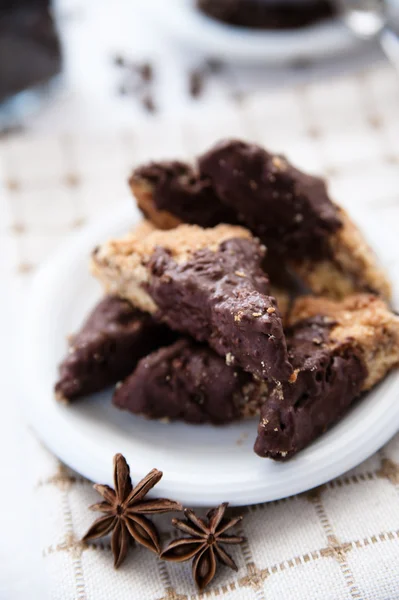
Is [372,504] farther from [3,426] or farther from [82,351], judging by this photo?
[3,426]

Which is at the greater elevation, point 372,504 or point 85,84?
point 372,504

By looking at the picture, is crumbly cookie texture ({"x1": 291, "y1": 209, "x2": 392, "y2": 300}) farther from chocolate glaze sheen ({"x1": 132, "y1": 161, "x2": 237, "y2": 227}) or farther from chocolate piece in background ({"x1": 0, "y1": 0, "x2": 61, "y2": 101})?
chocolate piece in background ({"x1": 0, "y1": 0, "x2": 61, "y2": 101})

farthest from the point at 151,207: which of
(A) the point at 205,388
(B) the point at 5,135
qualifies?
(B) the point at 5,135

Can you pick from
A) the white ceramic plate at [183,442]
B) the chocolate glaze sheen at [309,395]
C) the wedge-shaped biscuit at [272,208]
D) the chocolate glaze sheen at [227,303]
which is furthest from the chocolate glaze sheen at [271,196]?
the white ceramic plate at [183,442]

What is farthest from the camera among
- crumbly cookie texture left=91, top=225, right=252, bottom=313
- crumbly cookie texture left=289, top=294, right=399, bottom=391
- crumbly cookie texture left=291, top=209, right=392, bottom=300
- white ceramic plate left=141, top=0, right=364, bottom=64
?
white ceramic plate left=141, top=0, right=364, bottom=64

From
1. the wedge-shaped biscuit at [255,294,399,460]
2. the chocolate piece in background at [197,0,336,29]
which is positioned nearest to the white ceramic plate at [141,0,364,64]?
the chocolate piece in background at [197,0,336,29]

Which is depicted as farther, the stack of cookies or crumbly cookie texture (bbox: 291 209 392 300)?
crumbly cookie texture (bbox: 291 209 392 300)

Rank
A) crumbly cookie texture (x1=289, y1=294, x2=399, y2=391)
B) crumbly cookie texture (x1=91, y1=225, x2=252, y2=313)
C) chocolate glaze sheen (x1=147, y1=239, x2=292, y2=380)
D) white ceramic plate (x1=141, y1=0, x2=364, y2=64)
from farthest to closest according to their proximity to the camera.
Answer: white ceramic plate (x1=141, y1=0, x2=364, y2=64) → crumbly cookie texture (x1=91, y1=225, x2=252, y2=313) → crumbly cookie texture (x1=289, y1=294, x2=399, y2=391) → chocolate glaze sheen (x1=147, y1=239, x2=292, y2=380)
